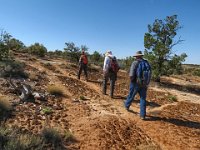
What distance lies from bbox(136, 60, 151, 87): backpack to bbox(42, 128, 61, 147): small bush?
11.3ft

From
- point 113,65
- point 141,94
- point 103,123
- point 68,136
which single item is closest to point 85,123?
point 103,123

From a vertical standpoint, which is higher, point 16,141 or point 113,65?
A: point 113,65

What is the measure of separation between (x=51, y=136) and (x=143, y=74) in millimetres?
3725

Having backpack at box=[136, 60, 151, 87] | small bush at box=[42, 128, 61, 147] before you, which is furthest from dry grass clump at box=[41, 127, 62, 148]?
backpack at box=[136, 60, 151, 87]

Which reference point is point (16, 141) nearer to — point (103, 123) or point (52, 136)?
point (52, 136)

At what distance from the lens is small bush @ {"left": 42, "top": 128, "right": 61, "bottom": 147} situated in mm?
5757

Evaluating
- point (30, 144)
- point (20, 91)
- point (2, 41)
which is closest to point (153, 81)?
point (2, 41)

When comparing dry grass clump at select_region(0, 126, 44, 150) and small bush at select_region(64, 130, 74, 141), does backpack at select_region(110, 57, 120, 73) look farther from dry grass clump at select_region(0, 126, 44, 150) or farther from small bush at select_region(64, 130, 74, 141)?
dry grass clump at select_region(0, 126, 44, 150)

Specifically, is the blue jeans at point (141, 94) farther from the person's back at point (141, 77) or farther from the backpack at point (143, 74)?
the backpack at point (143, 74)

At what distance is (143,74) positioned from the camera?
833 centimetres

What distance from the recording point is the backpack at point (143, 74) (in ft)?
27.3

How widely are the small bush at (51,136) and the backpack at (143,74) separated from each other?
3447mm

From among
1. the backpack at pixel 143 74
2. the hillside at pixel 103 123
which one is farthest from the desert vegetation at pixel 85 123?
the backpack at pixel 143 74

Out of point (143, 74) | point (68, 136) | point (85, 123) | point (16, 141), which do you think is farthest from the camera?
point (143, 74)
